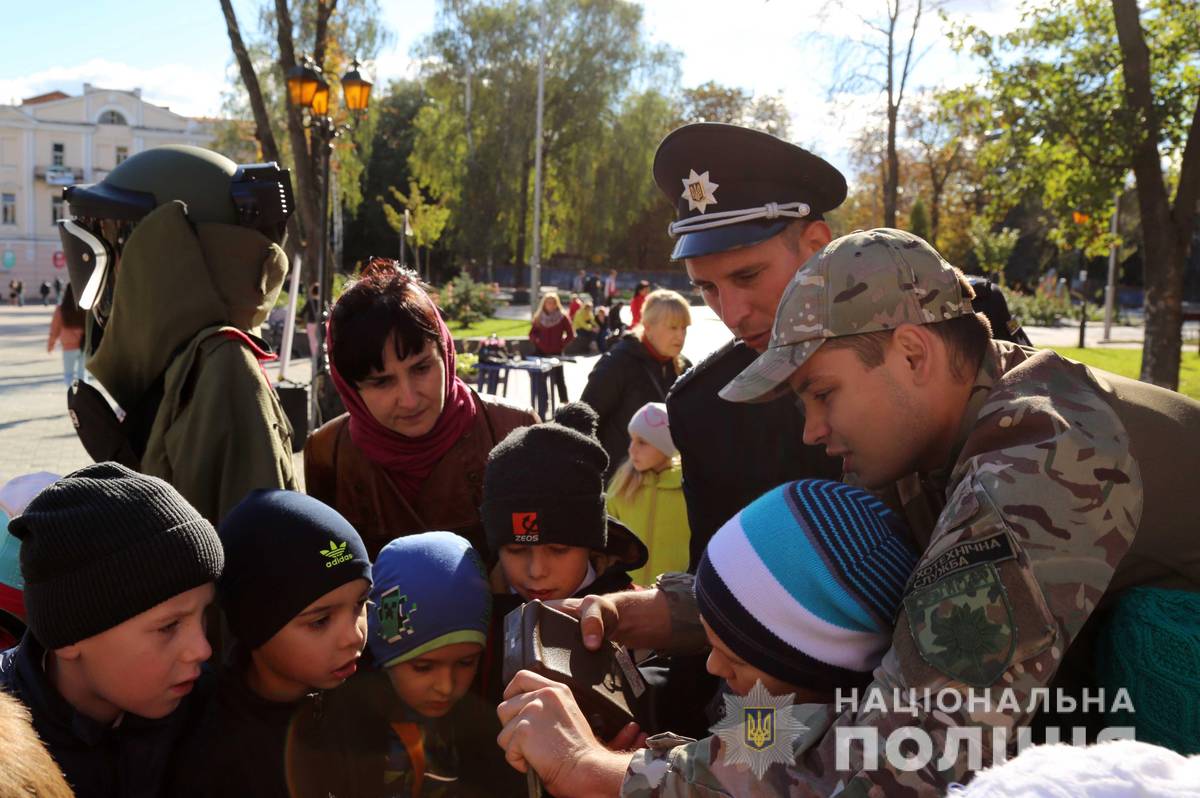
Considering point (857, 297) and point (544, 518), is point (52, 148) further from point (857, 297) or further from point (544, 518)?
point (857, 297)

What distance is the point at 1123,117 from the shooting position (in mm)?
10203

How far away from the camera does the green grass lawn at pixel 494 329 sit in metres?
29.7

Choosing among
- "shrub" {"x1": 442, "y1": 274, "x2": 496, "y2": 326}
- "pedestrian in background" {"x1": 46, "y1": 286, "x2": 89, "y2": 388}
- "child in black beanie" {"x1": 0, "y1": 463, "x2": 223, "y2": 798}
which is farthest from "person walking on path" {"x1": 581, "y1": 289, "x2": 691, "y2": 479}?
"shrub" {"x1": 442, "y1": 274, "x2": 496, "y2": 326}

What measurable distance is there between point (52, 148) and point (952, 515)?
88.5 metres

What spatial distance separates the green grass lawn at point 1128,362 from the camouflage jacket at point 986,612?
15.3 metres

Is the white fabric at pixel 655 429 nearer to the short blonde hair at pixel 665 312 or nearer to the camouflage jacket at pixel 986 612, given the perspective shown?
the short blonde hair at pixel 665 312

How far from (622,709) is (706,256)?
4.21 feet

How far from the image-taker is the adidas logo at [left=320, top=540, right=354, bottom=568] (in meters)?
2.32

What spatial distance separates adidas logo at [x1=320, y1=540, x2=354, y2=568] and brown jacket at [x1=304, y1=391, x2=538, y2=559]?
0.60m

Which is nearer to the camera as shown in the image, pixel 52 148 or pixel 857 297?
pixel 857 297

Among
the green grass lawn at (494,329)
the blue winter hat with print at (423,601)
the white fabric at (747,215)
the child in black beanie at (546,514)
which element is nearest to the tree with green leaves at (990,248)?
the green grass lawn at (494,329)

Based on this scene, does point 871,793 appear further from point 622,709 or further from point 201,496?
point 201,496

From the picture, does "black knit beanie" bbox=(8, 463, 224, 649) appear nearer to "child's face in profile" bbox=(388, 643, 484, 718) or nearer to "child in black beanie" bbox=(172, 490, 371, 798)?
"child in black beanie" bbox=(172, 490, 371, 798)

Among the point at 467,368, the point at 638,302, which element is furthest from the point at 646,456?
the point at 638,302
